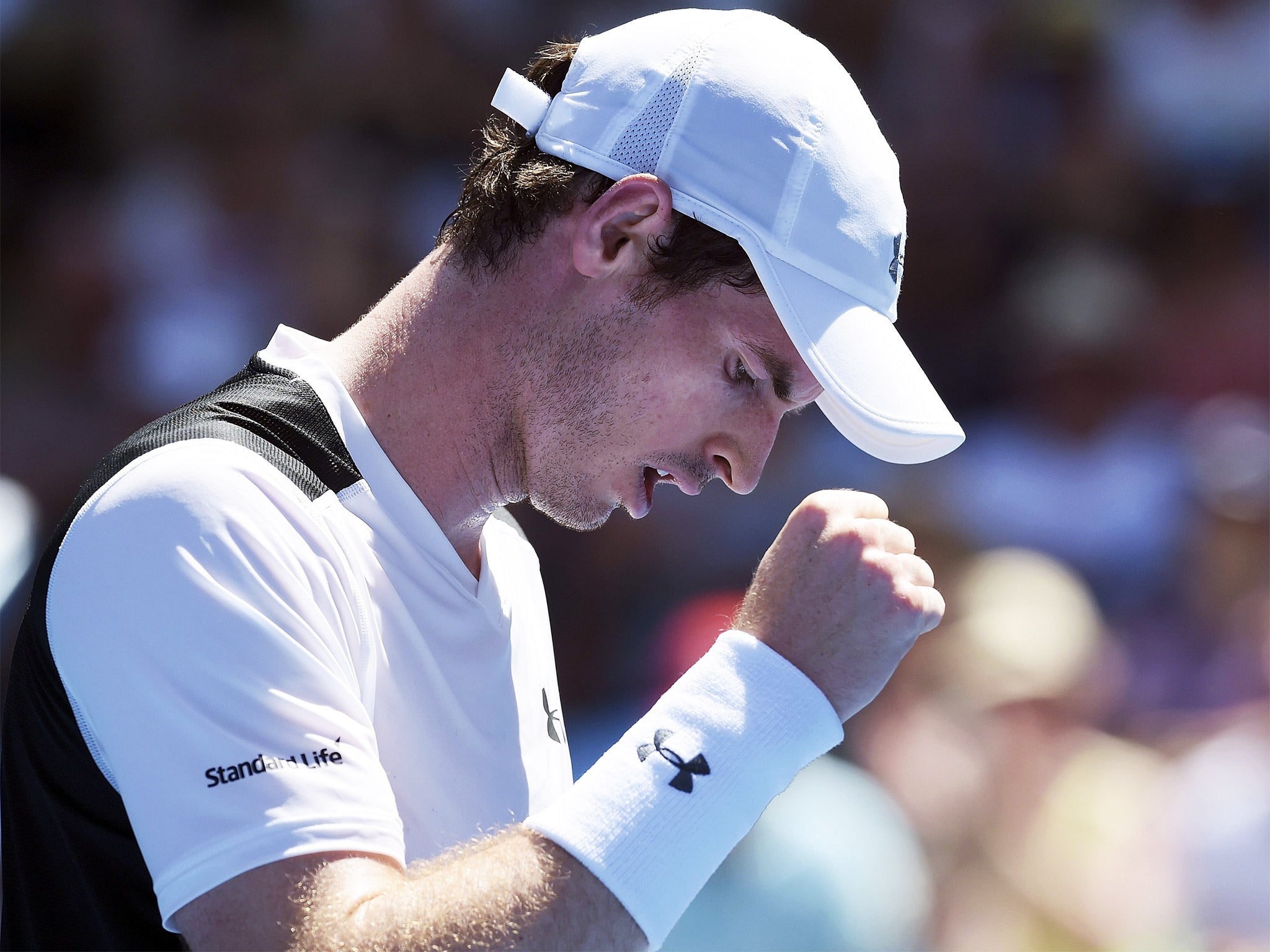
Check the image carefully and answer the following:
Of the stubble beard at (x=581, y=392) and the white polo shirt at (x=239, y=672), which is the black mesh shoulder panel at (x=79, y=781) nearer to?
the white polo shirt at (x=239, y=672)

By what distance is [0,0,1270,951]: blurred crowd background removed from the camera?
3.60 m

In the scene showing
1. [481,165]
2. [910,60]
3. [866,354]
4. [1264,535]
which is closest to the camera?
[866,354]

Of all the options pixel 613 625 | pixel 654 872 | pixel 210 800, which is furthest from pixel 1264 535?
pixel 210 800

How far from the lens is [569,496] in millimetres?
1881

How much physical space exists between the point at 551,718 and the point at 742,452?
0.53 metres

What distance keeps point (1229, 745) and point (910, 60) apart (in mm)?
3327

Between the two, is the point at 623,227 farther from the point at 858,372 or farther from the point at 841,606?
the point at 841,606

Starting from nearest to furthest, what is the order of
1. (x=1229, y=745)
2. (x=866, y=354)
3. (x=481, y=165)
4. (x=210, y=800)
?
(x=210, y=800)
(x=866, y=354)
(x=481, y=165)
(x=1229, y=745)

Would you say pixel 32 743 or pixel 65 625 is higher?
pixel 65 625

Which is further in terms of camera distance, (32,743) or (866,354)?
(866,354)

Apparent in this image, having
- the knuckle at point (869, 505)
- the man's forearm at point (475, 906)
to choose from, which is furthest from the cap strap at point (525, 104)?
the man's forearm at point (475, 906)

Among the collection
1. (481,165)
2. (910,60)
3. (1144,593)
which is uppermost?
(910,60)

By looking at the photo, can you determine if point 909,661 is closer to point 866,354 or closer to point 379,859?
point 866,354

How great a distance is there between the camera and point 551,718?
6.41 ft
